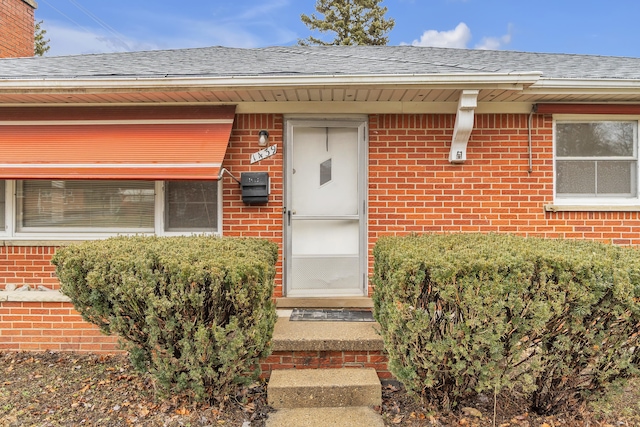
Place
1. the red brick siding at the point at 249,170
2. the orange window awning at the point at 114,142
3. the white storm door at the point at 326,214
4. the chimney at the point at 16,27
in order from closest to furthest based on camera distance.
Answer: the orange window awning at the point at 114,142
the red brick siding at the point at 249,170
the white storm door at the point at 326,214
the chimney at the point at 16,27

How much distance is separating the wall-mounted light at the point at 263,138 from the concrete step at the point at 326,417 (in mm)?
2840

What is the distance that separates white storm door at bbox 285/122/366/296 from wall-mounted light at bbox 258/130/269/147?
0.35 m

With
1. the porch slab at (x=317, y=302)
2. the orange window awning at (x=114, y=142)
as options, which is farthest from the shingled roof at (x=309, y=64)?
the porch slab at (x=317, y=302)

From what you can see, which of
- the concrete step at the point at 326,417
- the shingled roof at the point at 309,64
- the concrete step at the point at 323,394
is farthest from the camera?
the shingled roof at the point at 309,64

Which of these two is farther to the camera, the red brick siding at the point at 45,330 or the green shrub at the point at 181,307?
the red brick siding at the point at 45,330

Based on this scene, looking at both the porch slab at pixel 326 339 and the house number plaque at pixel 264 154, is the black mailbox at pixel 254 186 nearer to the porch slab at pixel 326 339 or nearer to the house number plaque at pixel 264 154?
the house number plaque at pixel 264 154

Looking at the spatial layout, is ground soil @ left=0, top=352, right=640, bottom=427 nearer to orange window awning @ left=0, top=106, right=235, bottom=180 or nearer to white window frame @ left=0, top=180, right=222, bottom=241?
white window frame @ left=0, top=180, right=222, bottom=241

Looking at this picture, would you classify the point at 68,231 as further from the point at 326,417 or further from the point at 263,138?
the point at 326,417

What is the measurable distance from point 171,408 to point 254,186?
7.88 ft

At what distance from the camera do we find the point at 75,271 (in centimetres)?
310

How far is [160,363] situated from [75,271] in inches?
37.6

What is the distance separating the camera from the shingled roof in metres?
4.42

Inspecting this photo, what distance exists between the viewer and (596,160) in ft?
15.9

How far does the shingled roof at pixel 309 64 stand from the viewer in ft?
14.5
